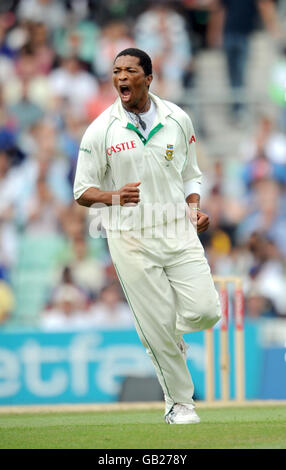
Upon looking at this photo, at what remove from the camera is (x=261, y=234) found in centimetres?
1338

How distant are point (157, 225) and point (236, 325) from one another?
3006 mm

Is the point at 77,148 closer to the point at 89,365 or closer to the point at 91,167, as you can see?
the point at 89,365

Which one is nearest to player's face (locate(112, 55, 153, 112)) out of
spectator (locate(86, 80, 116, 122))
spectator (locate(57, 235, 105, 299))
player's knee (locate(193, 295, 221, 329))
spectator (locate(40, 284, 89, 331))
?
player's knee (locate(193, 295, 221, 329))

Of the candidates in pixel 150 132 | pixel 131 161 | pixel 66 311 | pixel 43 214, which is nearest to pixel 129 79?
pixel 150 132

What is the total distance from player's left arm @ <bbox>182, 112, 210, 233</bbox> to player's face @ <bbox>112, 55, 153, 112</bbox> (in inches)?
16.6

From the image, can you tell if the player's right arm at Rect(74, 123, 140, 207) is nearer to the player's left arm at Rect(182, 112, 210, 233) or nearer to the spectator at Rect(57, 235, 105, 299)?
the player's left arm at Rect(182, 112, 210, 233)

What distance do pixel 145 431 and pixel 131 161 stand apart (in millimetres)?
1697

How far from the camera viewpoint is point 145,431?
6.95 m

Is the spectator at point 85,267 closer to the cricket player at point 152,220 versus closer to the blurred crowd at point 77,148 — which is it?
the blurred crowd at point 77,148

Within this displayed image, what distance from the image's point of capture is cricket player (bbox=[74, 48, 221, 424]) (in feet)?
23.6

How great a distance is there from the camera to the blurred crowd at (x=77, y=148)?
12.9m

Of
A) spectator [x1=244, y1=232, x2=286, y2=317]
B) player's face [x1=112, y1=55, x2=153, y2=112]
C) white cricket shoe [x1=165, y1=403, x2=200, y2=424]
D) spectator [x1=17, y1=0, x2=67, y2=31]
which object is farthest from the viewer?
spectator [x1=17, y1=0, x2=67, y2=31]

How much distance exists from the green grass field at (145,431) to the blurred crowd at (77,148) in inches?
139
